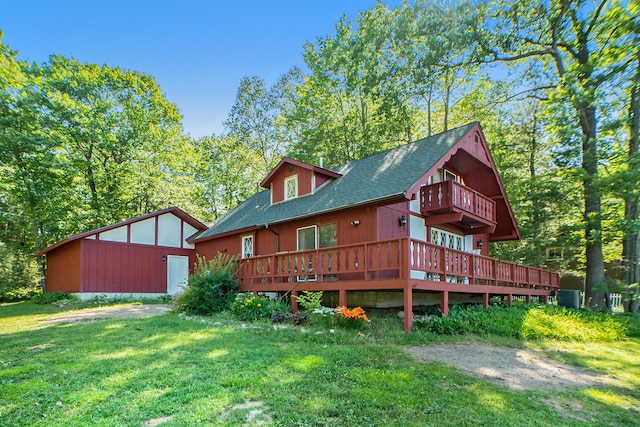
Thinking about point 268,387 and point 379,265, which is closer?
point 268,387

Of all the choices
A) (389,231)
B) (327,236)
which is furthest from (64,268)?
(389,231)

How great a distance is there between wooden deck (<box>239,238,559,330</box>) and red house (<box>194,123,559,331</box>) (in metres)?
0.03

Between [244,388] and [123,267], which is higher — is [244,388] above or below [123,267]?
below

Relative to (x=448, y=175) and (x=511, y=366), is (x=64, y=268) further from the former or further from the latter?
(x=511, y=366)

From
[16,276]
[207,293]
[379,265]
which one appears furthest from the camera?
[16,276]

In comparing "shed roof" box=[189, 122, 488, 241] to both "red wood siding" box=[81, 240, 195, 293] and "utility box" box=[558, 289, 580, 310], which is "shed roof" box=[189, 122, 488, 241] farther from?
"utility box" box=[558, 289, 580, 310]

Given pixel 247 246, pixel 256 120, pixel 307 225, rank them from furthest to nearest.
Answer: pixel 256 120 < pixel 247 246 < pixel 307 225

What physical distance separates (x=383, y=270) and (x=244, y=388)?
18.1 ft

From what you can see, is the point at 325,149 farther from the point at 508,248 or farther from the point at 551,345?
the point at 551,345

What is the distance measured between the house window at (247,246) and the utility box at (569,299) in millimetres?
12728

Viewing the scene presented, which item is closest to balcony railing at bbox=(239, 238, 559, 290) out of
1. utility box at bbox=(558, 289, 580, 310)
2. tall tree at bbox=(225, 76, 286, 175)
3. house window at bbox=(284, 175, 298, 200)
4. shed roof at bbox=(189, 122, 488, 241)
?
shed roof at bbox=(189, 122, 488, 241)

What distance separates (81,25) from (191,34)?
13.2 ft

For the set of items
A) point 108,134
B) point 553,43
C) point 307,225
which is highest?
point 553,43

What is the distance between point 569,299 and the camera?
14469 mm
